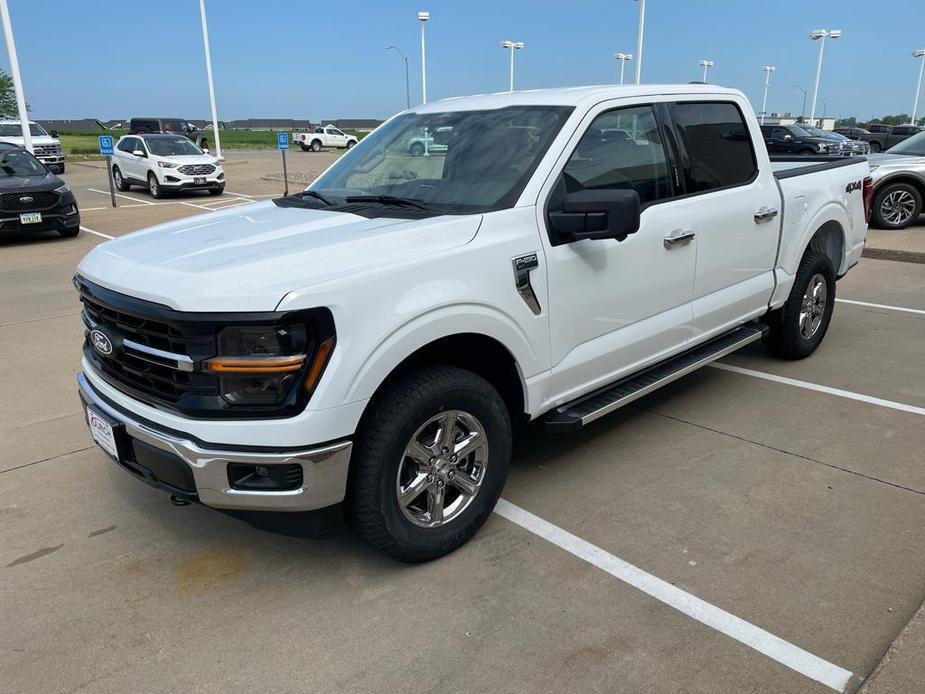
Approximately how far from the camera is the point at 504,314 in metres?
3.19

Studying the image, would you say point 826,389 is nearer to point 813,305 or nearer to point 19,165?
point 813,305

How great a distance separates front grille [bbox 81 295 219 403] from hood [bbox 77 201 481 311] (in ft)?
0.33

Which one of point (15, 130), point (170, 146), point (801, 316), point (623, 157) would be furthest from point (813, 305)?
point (15, 130)

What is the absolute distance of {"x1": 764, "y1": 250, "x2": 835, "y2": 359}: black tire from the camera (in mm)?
5359

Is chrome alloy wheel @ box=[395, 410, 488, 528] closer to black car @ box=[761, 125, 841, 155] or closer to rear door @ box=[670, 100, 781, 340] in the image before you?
rear door @ box=[670, 100, 781, 340]

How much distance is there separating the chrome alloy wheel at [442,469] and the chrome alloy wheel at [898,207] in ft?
37.3

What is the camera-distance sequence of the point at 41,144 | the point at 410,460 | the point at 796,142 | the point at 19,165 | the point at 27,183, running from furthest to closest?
the point at 41,144
the point at 796,142
the point at 19,165
the point at 27,183
the point at 410,460

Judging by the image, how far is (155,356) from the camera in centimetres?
277

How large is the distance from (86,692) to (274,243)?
5.73 feet

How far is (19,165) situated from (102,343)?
1167cm

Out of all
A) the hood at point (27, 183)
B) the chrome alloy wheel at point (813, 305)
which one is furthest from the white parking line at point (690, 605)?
the hood at point (27, 183)

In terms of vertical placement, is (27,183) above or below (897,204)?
above

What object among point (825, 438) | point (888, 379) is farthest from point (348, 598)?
point (888, 379)

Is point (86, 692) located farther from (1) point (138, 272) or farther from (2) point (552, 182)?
(2) point (552, 182)
